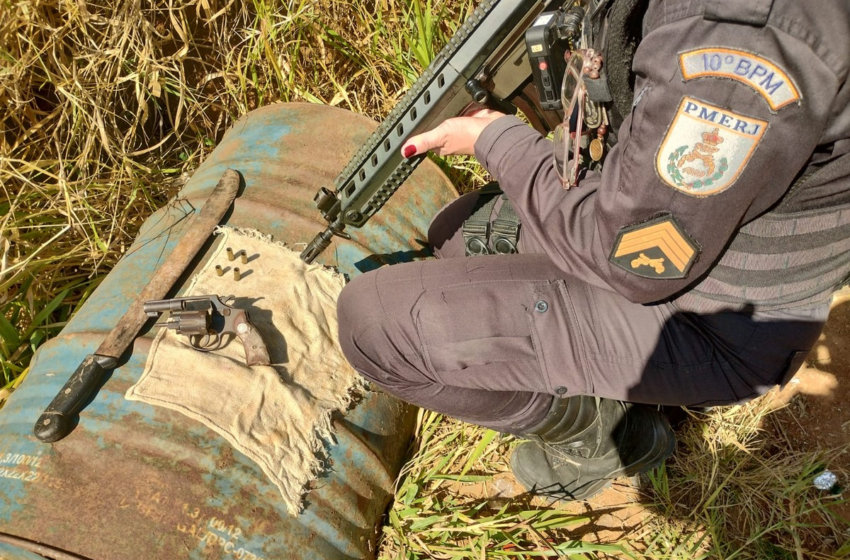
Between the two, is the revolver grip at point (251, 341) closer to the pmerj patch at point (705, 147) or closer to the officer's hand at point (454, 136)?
the officer's hand at point (454, 136)

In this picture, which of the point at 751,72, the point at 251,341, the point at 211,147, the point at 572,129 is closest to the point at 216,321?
the point at 251,341

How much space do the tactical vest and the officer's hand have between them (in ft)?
1.30

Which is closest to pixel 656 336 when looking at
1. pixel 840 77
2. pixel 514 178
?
pixel 514 178

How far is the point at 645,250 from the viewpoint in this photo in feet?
3.36

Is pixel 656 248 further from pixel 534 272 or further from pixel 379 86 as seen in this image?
pixel 379 86

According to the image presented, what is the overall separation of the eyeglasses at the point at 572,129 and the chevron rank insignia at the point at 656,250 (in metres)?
0.22

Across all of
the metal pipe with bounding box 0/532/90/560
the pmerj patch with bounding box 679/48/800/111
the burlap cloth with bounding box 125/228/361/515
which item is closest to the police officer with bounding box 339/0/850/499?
the pmerj patch with bounding box 679/48/800/111

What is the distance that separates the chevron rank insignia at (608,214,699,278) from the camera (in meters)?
0.99

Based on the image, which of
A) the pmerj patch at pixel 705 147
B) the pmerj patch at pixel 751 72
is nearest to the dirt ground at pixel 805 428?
the pmerj patch at pixel 705 147

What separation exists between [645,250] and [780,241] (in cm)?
25

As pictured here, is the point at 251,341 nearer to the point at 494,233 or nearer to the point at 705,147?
the point at 494,233

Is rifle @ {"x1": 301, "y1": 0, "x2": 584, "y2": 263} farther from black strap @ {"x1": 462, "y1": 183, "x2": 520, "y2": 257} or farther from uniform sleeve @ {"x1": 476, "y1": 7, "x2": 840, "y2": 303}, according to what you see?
uniform sleeve @ {"x1": 476, "y1": 7, "x2": 840, "y2": 303}

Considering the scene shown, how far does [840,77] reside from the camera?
2.66ft

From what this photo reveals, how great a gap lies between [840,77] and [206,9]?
2429mm
